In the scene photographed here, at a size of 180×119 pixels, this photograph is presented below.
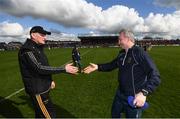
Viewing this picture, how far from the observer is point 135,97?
19.1 feet

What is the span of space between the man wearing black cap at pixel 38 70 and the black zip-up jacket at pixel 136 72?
89cm

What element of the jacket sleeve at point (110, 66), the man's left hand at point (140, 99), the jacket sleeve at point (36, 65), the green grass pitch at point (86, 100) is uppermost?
the jacket sleeve at point (36, 65)

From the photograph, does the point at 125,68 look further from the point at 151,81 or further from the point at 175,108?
the point at 175,108

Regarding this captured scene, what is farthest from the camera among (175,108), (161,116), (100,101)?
(100,101)

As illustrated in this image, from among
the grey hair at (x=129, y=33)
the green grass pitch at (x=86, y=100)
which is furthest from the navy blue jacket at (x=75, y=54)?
the grey hair at (x=129, y=33)

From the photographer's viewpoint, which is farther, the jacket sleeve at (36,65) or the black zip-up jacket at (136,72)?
the jacket sleeve at (36,65)

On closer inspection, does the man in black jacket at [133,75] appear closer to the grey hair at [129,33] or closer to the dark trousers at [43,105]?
the grey hair at [129,33]

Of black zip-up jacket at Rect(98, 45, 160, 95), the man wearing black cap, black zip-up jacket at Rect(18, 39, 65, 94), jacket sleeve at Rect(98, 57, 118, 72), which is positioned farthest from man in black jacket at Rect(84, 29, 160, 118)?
black zip-up jacket at Rect(18, 39, 65, 94)

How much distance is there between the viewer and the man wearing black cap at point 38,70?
638 cm

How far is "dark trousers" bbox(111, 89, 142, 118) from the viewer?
20.1ft

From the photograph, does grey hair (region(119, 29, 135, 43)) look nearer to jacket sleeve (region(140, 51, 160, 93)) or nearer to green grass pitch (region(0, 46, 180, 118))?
jacket sleeve (region(140, 51, 160, 93))

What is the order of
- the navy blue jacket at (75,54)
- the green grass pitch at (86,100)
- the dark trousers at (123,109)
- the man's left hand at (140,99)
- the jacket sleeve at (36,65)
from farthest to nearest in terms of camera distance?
the navy blue jacket at (75,54) → the green grass pitch at (86,100) → the jacket sleeve at (36,65) → the dark trousers at (123,109) → the man's left hand at (140,99)

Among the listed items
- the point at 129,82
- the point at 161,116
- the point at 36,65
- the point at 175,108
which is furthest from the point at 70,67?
the point at 175,108

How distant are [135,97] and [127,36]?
1006 millimetres
